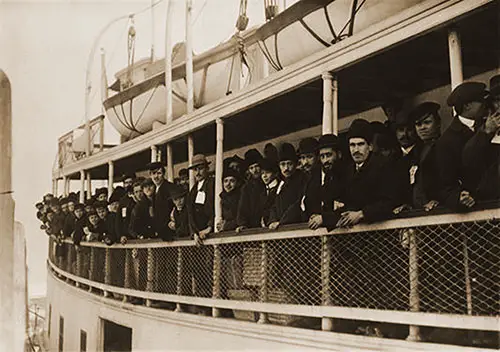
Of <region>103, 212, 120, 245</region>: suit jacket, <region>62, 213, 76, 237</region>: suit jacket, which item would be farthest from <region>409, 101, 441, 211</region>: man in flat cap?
<region>62, 213, 76, 237</region>: suit jacket

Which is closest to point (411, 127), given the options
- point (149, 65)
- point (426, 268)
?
point (426, 268)

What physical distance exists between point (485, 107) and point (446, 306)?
1457 mm

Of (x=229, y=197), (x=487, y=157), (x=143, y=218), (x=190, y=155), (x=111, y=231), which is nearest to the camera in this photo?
(x=487, y=157)

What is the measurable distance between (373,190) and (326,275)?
95 cm

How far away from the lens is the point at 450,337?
4023 millimetres

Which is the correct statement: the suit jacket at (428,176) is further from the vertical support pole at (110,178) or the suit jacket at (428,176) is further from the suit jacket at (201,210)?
the vertical support pole at (110,178)

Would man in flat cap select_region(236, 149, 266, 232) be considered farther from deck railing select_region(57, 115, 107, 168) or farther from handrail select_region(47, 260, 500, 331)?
deck railing select_region(57, 115, 107, 168)

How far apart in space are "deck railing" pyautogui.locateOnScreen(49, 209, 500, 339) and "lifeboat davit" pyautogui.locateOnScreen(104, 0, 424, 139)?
89.3 inches

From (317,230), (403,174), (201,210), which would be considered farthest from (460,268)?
(201,210)

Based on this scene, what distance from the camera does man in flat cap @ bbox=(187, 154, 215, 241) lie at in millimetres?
7116

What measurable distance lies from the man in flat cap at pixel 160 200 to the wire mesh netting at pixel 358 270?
0.37m

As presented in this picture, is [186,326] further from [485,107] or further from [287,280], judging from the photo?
[485,107]

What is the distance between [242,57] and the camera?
985cm

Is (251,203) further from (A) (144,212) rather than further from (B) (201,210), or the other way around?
(A) (144,212)
